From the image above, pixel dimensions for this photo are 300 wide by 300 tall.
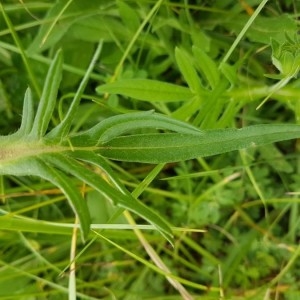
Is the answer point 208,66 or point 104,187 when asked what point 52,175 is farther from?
point 208,66

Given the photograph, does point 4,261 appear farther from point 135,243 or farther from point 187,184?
point 187,184

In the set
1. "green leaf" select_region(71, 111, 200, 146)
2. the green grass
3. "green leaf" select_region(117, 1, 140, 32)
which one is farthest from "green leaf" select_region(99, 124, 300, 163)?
"green leaf" select_region(117, 1, 140, 32)

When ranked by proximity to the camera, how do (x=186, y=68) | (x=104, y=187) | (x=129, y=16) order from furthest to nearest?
(x=129, y=16), (x=186, y=68), (x=104, y=187)

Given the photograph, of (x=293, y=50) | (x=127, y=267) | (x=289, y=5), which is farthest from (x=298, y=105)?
(x=127, y=267)

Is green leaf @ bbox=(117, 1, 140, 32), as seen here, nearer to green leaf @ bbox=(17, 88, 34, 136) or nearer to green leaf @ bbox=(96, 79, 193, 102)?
green leaf @ bbox=(96, 79, 193, 102)

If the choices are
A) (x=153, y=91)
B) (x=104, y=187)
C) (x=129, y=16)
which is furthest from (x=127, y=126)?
(x=129, y=16)

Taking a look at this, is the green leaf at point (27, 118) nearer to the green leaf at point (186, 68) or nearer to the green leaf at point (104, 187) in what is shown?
the green leaf at point (104, 187)

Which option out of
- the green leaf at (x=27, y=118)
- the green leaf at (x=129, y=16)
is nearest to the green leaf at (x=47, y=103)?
the green leaf at (x=27, y=118)
